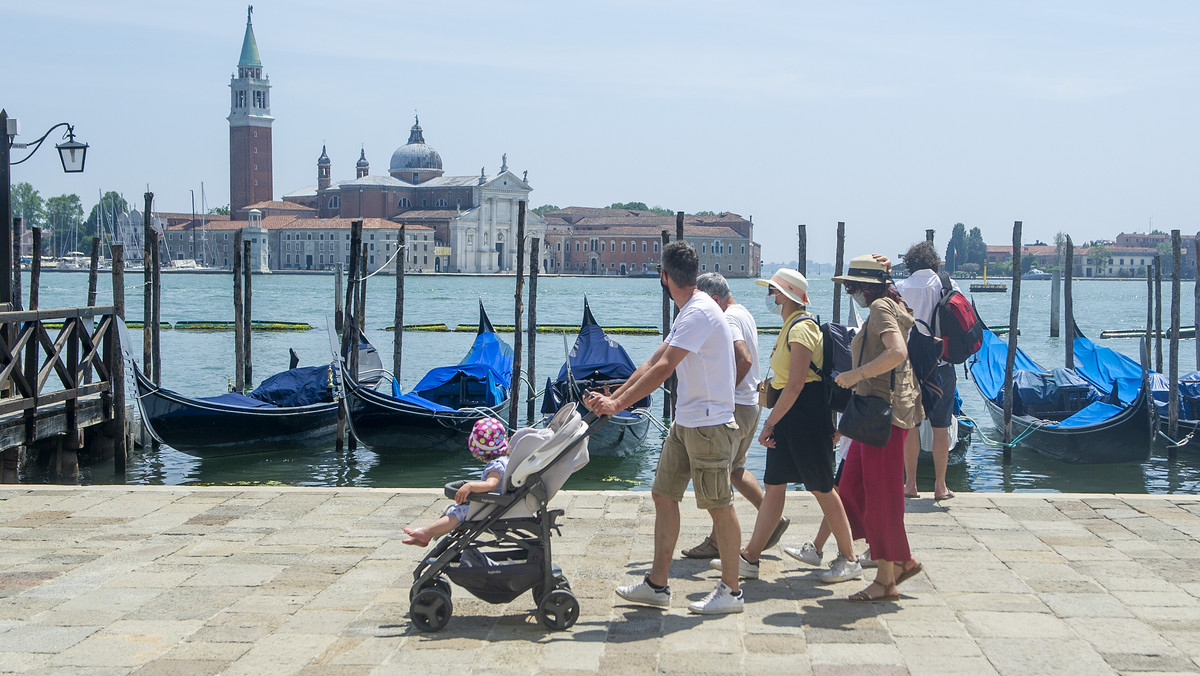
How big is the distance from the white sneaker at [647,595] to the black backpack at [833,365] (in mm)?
817

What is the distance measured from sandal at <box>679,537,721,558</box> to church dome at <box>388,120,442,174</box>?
310ft

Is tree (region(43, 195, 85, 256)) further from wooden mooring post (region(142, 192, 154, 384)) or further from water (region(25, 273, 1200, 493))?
wooden mooring post (region(142, 192, 154, 384))

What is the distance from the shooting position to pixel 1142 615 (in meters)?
3.40

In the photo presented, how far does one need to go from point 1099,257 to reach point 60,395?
440 feet

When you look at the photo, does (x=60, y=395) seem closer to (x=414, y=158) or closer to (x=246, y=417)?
(x=246, y=417)

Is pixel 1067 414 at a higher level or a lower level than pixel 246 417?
higher

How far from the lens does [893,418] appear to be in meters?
3.60

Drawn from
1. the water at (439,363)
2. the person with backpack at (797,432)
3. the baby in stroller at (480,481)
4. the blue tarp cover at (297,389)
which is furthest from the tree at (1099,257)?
the baby in stroller at (480,481)

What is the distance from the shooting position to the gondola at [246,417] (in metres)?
10.1

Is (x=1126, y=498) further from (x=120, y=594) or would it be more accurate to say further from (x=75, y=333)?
(x=75, y=333)

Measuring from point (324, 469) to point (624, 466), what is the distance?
2723mm

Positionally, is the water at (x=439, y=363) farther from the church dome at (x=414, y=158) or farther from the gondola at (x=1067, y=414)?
the church dome at (x=414, y=158)

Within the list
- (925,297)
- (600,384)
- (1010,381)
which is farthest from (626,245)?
(925,297)

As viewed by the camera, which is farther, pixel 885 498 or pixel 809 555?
pixel 809 555
